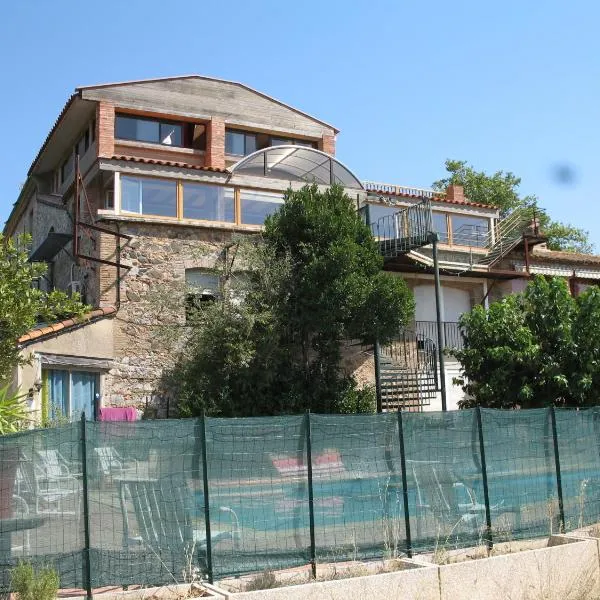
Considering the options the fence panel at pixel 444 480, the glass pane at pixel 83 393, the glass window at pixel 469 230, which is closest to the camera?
the fence panel at pixel 444 480

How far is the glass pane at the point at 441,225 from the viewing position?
24.8 m

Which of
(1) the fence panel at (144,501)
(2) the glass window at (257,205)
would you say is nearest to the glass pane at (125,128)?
(2) the glass window at (257,205)

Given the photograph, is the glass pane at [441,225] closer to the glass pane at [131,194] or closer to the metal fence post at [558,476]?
the glass pane at [131,194]

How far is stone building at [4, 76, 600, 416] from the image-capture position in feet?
62.5

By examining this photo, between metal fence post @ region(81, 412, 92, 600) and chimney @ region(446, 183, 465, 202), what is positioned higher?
chimney @ region(446, 183, 465, 202)

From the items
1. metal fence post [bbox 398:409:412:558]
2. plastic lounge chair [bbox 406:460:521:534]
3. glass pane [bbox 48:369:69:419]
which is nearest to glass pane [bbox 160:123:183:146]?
glass pane [bbox 48:369:69:419]

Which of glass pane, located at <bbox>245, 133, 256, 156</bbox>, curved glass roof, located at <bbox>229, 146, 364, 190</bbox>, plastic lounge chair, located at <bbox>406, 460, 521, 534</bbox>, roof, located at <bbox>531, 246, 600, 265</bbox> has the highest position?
glass pane, located at <bbox>245, 133, 256, 156</bbox>

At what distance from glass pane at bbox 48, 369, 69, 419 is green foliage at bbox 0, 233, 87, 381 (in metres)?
4.45

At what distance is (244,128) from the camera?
27.3 m

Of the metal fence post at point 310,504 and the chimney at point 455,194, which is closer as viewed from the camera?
the metal fence post at point 310,504

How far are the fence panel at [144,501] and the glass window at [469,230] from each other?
1808 cm

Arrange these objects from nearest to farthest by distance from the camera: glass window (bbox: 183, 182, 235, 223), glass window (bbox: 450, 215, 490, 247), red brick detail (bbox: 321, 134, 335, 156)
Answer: glass window (bbox: 183, 182, 235, 223) → glass window (bbox: 450, 215, 490, 247) → red brick detail (bbox: 321, 134, 335, 156)

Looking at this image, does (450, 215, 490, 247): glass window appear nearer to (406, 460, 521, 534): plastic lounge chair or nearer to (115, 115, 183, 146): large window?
(115, 115, 183, 146): large window

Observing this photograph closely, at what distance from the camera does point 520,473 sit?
1109 centimetres
